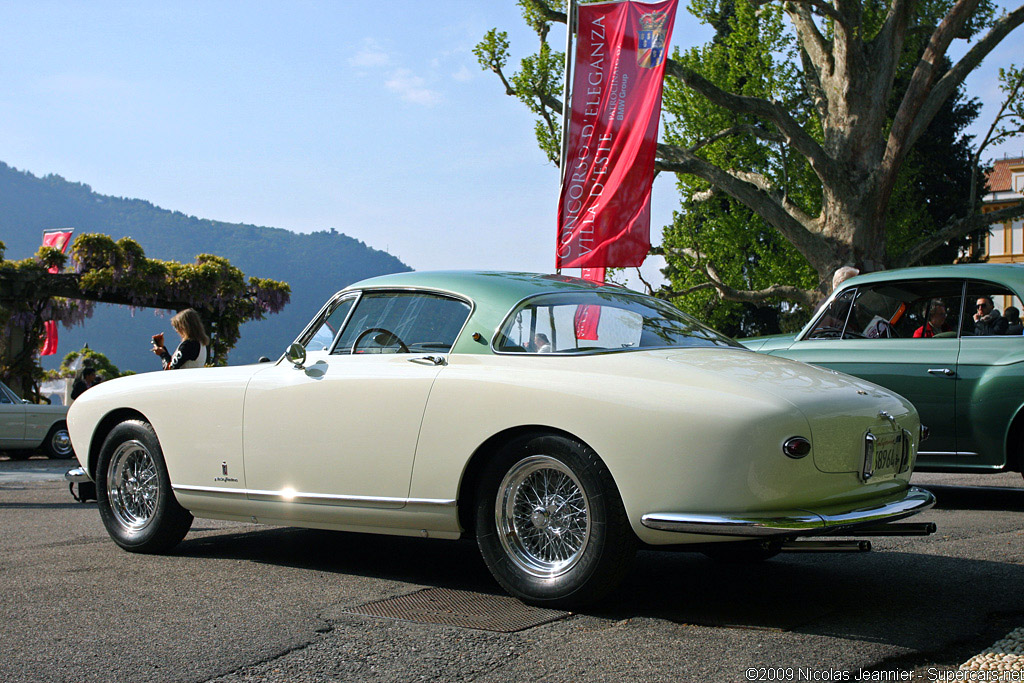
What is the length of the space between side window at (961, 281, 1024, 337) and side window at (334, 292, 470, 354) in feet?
15.1

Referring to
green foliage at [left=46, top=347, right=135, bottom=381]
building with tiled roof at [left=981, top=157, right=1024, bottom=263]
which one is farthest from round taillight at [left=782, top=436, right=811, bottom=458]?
building with tiled roof at [left=981, top=157, right=1024, bottom=263]

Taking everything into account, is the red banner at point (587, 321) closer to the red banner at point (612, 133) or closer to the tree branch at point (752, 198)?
the red banner at point (612, 133)

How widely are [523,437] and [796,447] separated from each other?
45.1 inches

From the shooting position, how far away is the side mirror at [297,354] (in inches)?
209

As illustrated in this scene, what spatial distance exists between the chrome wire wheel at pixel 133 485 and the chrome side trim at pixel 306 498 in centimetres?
31

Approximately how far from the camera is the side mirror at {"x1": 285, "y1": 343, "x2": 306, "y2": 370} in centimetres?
531

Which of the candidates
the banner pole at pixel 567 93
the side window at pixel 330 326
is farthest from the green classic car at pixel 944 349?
the banner pole at pixel 567 93

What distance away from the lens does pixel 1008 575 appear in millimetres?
4871

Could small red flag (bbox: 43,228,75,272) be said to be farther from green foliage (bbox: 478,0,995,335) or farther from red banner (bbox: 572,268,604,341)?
red banner (bbox: 572,268,604,341)

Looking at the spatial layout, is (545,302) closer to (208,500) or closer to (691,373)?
(691,373)

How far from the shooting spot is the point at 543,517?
4254mm

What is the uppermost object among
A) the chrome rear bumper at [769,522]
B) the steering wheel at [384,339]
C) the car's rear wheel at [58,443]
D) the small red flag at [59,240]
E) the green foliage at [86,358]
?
the small red flag at [59,240]

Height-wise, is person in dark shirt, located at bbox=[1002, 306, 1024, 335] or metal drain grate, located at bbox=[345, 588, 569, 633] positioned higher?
person in dark shirt, located at bbox=[1002, 306, 1024, 335]

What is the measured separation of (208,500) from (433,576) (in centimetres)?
142
